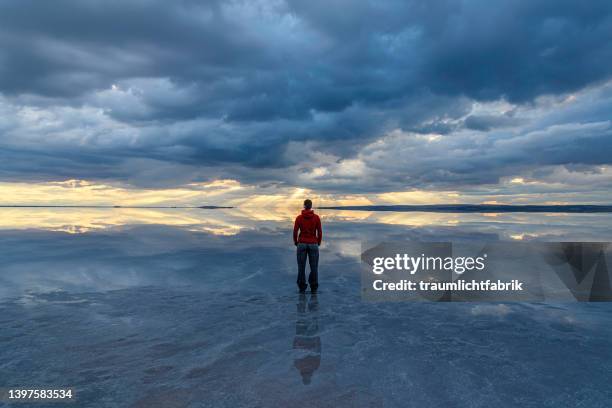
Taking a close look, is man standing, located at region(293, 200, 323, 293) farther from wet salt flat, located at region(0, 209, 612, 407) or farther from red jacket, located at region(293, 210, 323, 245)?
wet salt flat, located at region(0, 209, 612, 407)

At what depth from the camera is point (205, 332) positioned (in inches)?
269

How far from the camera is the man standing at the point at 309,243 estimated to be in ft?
32.7

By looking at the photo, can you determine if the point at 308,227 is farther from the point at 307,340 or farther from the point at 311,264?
the point at 307,340

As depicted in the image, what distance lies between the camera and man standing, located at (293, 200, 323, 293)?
9.98m

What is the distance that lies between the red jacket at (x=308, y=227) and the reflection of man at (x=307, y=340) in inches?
72.0

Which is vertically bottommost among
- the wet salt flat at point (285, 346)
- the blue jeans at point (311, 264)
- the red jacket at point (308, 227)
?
the wet salt flat at point (285, 346)
